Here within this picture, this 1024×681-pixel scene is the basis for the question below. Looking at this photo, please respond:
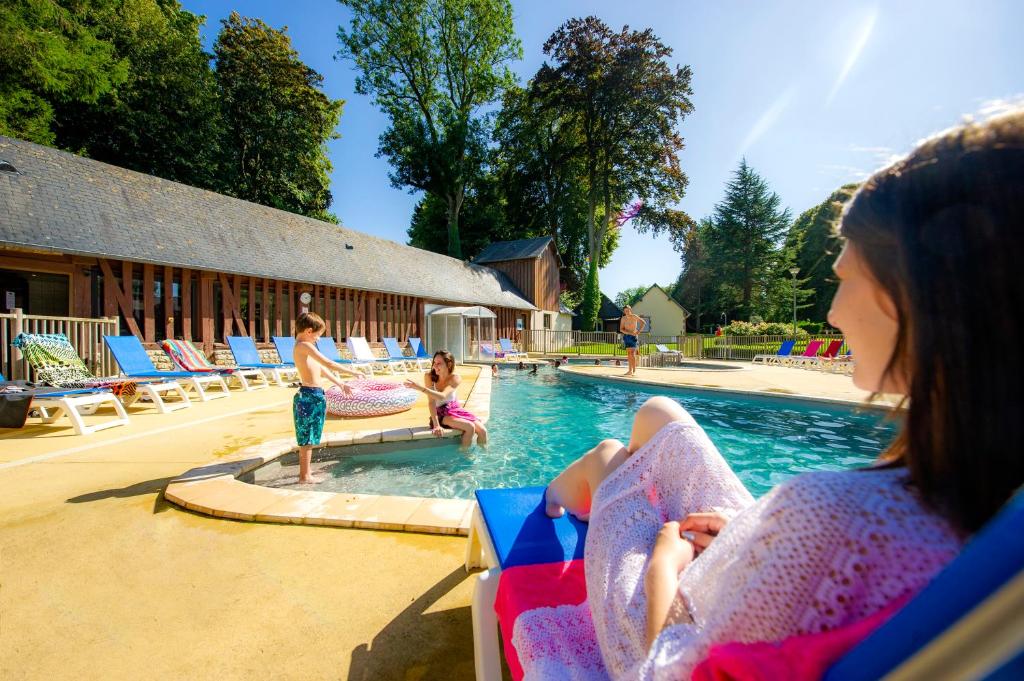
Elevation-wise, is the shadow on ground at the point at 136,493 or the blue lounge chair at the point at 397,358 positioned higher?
the blue lounge chair at the point at 397,358

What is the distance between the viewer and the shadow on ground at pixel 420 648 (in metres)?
1.74

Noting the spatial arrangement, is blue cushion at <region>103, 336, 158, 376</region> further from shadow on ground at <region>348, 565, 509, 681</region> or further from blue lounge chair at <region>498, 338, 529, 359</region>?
blue lounge chair at <region>498, 338, 529, 359</region>

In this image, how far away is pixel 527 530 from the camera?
2031 mm

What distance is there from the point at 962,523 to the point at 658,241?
1447 inches

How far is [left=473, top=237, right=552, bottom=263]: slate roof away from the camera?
28.5m

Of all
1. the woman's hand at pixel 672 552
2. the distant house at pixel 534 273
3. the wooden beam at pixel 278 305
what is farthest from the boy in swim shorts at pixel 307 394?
the distant house at pixel 534 273

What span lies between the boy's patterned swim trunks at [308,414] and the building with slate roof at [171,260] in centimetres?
951

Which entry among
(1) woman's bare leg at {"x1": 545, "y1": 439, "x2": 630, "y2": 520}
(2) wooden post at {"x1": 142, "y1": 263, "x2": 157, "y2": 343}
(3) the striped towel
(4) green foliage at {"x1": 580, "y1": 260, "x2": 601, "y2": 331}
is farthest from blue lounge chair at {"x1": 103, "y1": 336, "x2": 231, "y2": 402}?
(4) green foliage at {"x1": 580, "y1": 260, "x2": 601, "y2": 331}

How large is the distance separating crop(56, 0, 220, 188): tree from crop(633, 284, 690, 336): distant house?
3535 cm

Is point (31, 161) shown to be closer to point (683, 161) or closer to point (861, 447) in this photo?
point (861, 447)

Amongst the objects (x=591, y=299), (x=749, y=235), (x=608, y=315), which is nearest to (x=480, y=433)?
(x=591, y=299)

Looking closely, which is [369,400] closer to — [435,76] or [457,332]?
[457,332]

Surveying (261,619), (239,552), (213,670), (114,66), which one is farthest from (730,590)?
(114,66)

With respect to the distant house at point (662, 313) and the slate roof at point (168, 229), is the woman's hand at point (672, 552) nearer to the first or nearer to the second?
the slate roof at point (168, 229)
